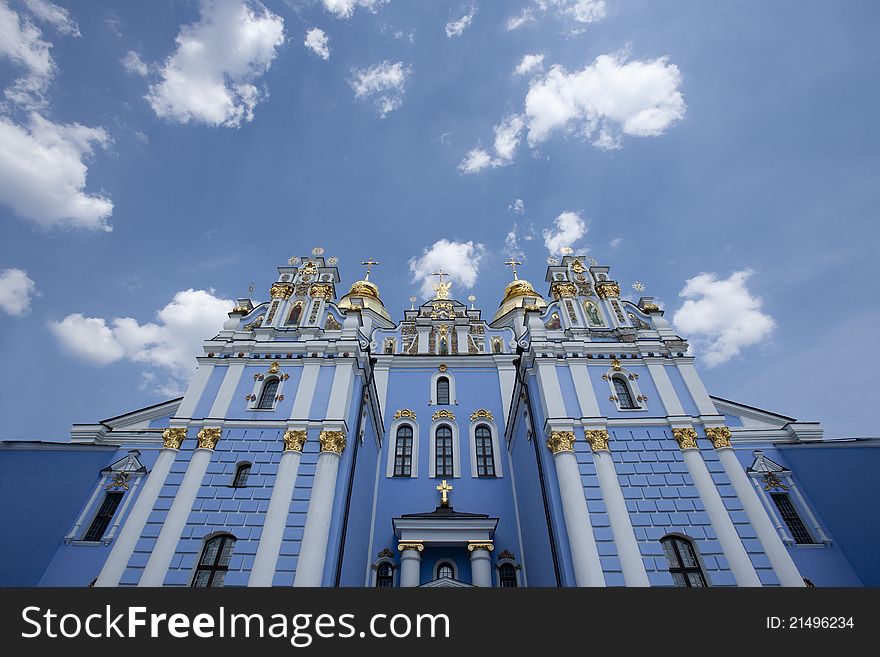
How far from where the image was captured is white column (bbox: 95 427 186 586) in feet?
41.7

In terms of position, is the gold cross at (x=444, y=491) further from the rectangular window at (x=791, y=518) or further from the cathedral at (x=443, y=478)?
the rectangular window at (x=791, y=518)

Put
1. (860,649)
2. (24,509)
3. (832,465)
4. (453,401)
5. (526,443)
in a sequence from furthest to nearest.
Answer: (453,401) < (526,443) < (832,465) < (24,509) < (860,649)

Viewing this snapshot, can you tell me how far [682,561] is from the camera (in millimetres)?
13016

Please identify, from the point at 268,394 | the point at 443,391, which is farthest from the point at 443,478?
the point at 268,394

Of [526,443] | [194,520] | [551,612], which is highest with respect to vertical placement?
[526,443]

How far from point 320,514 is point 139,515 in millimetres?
5212

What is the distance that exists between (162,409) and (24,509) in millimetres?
5230

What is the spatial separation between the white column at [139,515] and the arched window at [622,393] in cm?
1467

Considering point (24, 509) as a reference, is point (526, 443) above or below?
above

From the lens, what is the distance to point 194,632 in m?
8.07

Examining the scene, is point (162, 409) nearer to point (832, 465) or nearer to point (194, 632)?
point (194, 632)

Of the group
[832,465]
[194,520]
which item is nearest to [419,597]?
[194,520]

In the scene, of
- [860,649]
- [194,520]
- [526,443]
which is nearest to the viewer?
[860,649]

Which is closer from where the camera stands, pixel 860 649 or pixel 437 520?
pixel 860 649
